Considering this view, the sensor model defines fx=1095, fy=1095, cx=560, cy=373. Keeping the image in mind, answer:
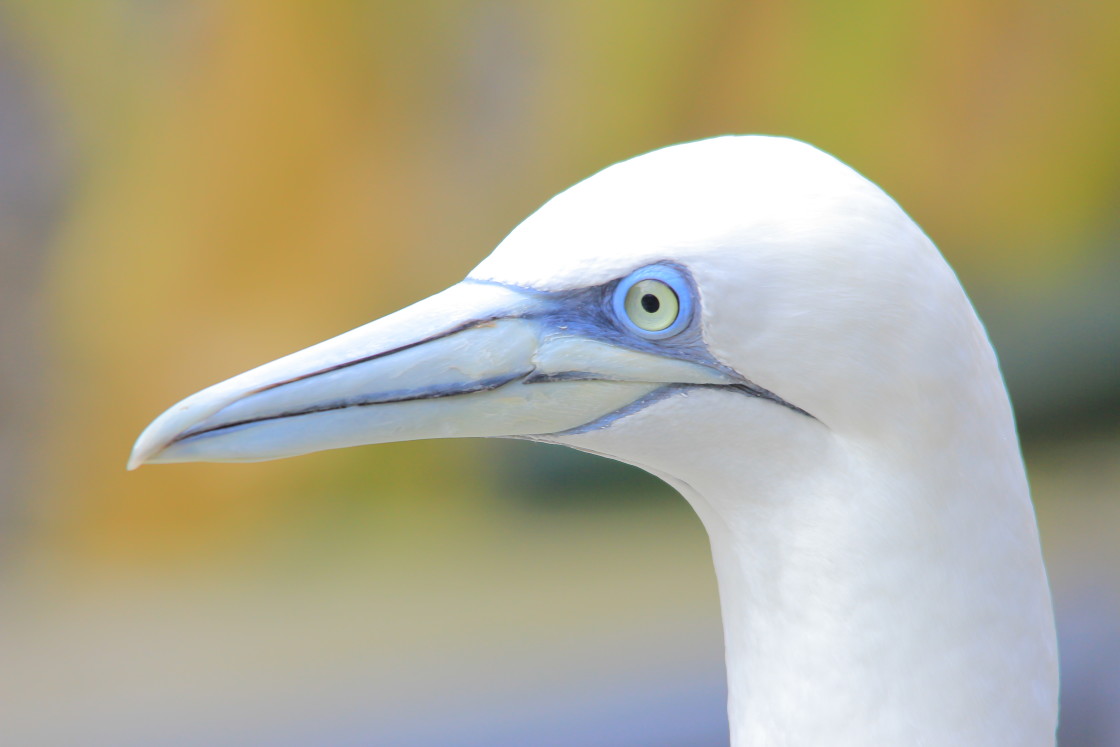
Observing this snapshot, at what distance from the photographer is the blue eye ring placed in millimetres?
1039

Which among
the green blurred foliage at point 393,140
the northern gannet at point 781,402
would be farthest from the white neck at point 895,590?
the green blurred foliage at point 393,140

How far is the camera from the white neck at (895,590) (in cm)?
108

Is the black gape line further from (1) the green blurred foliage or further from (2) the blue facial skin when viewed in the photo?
(1) the green blurred foliage

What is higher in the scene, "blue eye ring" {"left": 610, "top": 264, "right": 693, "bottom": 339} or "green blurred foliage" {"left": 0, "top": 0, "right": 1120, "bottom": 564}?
"green blurred foliage" {"left": 0, "top": 0, "right": 1120, "bottom": 564}

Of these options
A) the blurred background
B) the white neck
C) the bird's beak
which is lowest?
the white neck

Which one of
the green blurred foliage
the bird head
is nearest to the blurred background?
the green blurred foliage

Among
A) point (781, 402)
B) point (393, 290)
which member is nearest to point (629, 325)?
point (781, 402)

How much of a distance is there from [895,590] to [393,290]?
3.16 metres

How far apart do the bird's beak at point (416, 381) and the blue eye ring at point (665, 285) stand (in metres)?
→ 0.03

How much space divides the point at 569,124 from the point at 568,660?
191 cm

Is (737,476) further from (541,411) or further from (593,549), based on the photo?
(593,549)

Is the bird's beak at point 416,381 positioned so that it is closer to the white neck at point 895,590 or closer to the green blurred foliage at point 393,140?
the white neck at point 895,590

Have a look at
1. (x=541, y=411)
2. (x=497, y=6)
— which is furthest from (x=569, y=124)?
(x=541, y=411)

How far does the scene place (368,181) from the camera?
13.1 ft
